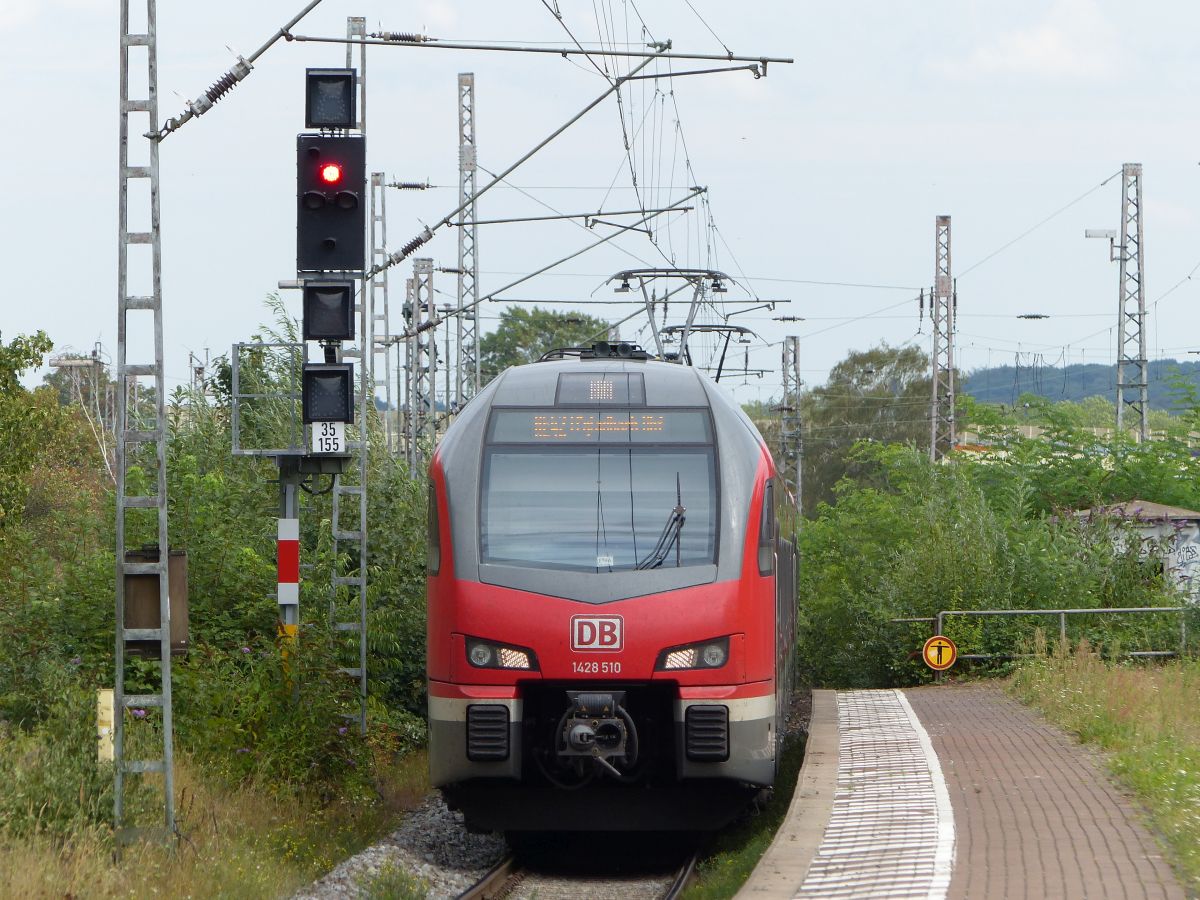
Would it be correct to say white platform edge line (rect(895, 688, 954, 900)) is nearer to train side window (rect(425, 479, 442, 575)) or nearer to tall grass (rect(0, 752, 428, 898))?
train side window (rect(425, 479, 442, 575))

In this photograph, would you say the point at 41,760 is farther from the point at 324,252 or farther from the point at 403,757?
the point at 403,757

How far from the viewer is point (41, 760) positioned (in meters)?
11.4

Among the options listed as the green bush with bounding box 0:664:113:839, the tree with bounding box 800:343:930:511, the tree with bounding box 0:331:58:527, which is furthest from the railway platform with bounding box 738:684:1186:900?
the tree with bounding box 800:343:930:511

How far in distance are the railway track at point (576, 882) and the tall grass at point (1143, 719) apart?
314 cm

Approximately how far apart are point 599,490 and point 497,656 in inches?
53.8

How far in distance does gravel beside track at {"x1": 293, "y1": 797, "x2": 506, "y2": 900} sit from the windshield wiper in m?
2.49

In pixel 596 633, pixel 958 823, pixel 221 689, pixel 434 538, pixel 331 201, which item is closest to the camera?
pixel 958 823

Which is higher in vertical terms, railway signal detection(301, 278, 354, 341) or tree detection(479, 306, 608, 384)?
tree detection(479, 306, 608, 384)

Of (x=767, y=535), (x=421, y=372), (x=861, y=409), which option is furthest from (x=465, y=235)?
(x=861, y=409)

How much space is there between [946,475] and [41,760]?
19.2m

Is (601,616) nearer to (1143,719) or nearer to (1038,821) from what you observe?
(1038,821)

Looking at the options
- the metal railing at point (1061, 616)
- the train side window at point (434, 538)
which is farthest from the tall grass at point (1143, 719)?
the train side window at point (434, 538)

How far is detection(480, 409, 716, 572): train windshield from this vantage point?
10.9 metres

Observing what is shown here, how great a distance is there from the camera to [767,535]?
11258 millimetres
